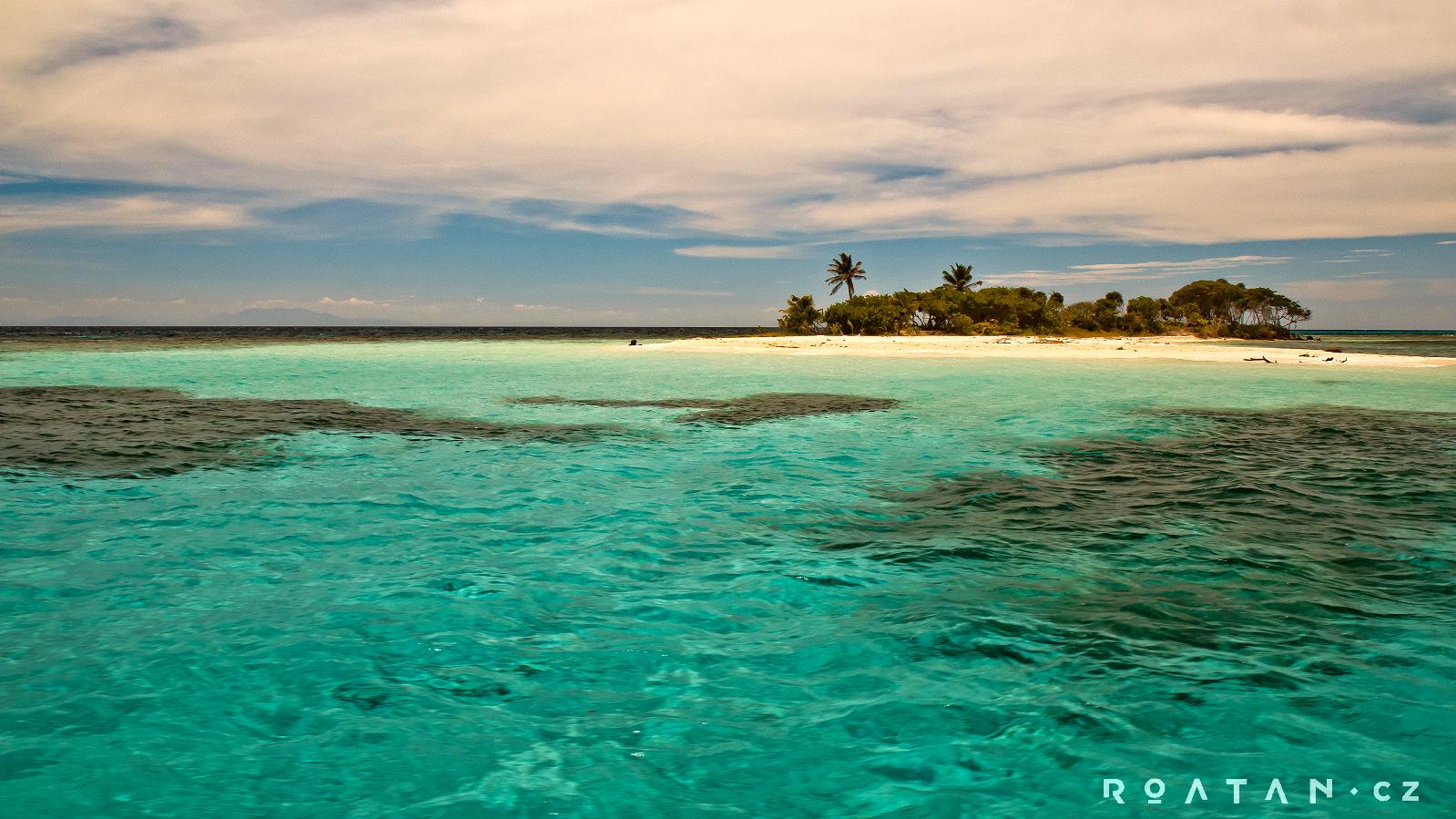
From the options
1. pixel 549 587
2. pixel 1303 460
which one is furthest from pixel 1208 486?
pixel 549 587

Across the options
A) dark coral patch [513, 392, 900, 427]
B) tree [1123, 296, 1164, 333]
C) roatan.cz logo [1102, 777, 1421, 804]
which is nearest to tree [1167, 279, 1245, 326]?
tree [1123, 296, 1164, 333]

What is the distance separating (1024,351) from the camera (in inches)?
2415

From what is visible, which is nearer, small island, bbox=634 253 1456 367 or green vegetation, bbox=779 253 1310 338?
small island, bbox=634 253 1456 367

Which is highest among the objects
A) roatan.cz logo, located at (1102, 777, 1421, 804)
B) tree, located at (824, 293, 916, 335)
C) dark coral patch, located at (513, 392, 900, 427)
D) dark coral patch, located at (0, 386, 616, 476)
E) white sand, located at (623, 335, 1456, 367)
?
tree, located at (824, 293, 916, 335)

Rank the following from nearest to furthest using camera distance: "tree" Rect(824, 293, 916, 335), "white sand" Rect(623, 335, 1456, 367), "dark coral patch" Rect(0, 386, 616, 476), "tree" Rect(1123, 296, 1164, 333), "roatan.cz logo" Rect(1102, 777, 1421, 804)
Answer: "roatan.cz logo" Rect(1102, 777, 1421, 804) → "dark coral patch" Rect(0, 386, 616, 476) → "white sand" Rect(623, 335, 1456, 367) → "tree" Rect(824, 293, 916, 335) → "tree" Rect(1123, 296, 1164, 333)

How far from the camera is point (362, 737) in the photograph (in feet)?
18.1

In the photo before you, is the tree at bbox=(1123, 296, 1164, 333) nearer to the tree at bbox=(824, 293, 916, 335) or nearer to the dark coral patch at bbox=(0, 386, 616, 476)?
the tree at bbox=(824, 293, 916, 335)

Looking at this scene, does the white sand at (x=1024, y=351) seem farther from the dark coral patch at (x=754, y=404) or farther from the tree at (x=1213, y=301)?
the tree at (x=1213, y=301)

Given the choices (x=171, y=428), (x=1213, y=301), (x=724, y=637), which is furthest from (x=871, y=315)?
(x=724, y=637)

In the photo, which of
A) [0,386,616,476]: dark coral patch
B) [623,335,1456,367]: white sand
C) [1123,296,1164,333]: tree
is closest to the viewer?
[0,386,616,476]: dark coral patch

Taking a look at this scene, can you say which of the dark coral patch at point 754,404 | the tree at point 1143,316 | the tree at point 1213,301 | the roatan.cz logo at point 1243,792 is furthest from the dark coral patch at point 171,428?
the tree at point 1213,301

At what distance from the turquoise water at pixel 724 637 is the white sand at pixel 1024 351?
141 feet

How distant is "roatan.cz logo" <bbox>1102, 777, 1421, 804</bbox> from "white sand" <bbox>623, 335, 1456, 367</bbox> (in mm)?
51848

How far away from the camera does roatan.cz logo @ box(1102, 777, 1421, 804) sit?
4.86 m
